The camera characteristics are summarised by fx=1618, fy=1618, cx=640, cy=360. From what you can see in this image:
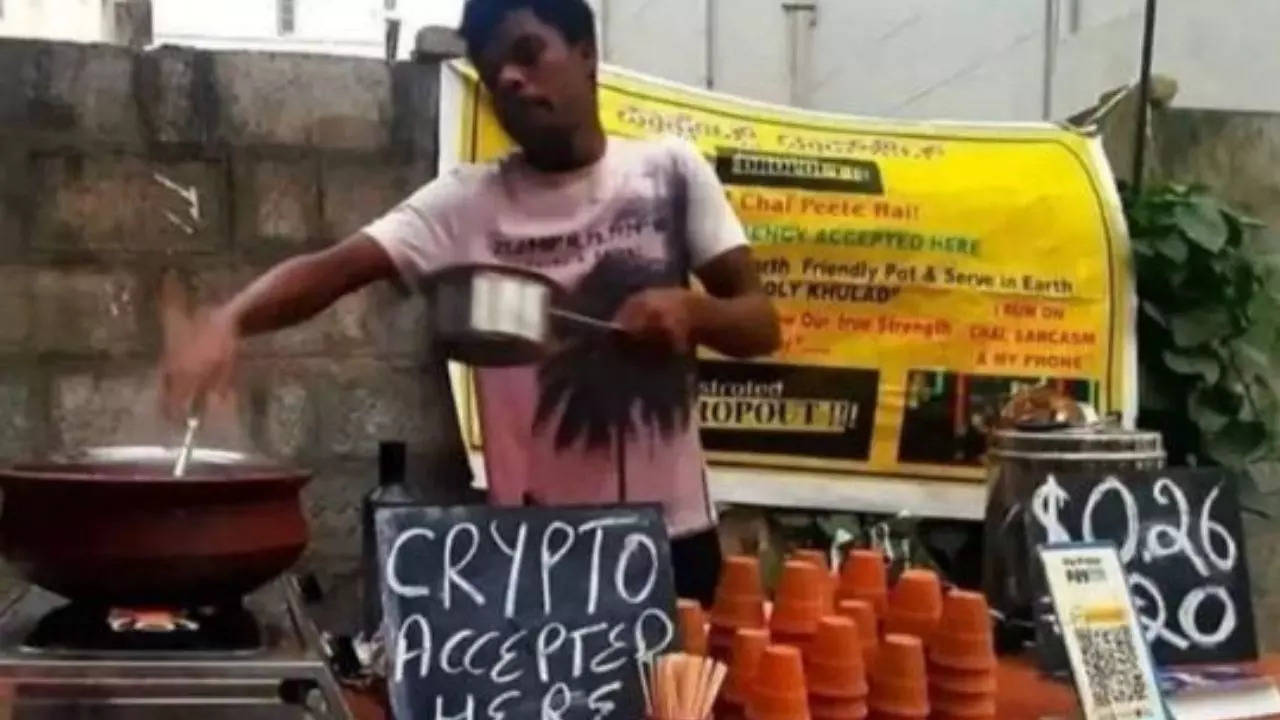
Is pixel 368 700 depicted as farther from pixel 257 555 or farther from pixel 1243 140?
pixel 1243 140

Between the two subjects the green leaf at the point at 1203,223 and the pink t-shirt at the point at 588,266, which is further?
the green leaf at the point at 1203,223

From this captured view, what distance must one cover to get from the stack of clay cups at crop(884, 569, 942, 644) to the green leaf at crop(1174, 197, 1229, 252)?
1383 millimetres

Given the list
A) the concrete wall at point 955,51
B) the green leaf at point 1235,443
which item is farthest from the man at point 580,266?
the concrete wall at point 955,51

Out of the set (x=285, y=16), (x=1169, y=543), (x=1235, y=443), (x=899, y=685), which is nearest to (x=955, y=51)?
(x=1235, y=443)

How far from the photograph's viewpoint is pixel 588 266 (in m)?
1.87

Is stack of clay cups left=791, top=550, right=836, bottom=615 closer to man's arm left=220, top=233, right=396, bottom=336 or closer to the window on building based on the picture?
man's arm left=220, top=233, right=396, bottom=336

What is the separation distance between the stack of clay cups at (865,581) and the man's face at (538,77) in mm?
590

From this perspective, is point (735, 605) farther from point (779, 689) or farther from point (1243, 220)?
point (1243, 220)

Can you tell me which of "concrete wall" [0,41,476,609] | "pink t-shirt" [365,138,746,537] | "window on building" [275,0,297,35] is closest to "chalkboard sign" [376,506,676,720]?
"pink t-shirt" [365,138,746,537]

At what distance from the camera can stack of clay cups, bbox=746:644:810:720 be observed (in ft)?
3.99

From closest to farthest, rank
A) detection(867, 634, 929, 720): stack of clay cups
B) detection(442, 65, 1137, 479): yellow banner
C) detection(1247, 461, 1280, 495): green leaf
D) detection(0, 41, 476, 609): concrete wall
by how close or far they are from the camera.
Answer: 1. detection(867, 634, 929, 720): stack of clay cups
2. detection(0, 41, 476, 609): concrete wall
3. detection(442, 65, 1137, 479): yellow banner
4. detection(1247, 461, 1280, 495): green leaf

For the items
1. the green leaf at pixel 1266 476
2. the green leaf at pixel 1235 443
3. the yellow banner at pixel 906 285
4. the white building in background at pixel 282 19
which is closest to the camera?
the yellow banner at pixel 906 285

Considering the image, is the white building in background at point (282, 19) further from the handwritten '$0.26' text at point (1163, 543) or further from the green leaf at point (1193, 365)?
the handwritten '$0.26' text at point (1163, 543)

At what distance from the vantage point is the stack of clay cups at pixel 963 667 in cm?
135
